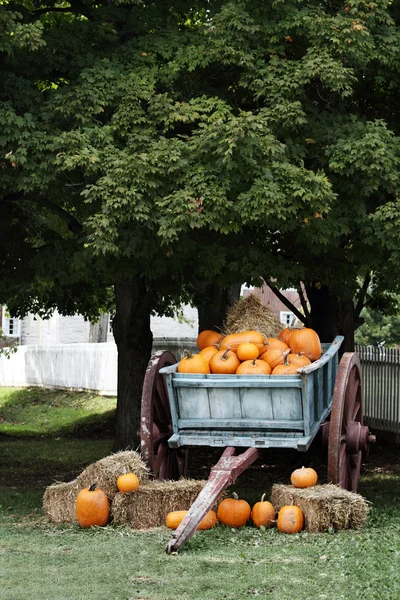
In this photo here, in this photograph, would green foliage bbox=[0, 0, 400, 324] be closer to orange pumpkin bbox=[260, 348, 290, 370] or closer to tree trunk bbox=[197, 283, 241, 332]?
orange pumpkin bbox=[260, 348, 290, 370]

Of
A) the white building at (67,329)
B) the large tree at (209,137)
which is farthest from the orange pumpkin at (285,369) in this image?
the white building at (67,329)

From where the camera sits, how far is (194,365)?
8984 millimetres

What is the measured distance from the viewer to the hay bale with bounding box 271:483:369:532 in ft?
26.3

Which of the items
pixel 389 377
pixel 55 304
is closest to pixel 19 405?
pixel 55 304

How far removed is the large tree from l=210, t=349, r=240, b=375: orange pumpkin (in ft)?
4.93

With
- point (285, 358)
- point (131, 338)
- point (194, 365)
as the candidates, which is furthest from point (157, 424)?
point (131, 338)

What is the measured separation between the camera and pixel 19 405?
28.8 m

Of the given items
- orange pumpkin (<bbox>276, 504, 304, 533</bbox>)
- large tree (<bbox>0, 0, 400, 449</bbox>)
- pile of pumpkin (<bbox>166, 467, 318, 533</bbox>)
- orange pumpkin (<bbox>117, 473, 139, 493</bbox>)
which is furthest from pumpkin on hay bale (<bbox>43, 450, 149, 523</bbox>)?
large tree (<bbox>0, 0, 400, 449</bbox>)

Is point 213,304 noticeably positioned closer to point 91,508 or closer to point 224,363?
point 224,363

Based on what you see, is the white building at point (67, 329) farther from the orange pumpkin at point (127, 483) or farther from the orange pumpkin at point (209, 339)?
the orange pumpkin at point (127, 483)

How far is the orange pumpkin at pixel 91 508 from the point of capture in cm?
844

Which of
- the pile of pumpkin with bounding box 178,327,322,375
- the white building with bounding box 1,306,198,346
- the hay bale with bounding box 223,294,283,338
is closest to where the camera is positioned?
the pile of pumpkin with bounding box 178,327,322,375

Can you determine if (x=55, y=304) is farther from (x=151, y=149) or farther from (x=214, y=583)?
(x=214, y=583)

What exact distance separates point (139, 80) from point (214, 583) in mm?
6193
